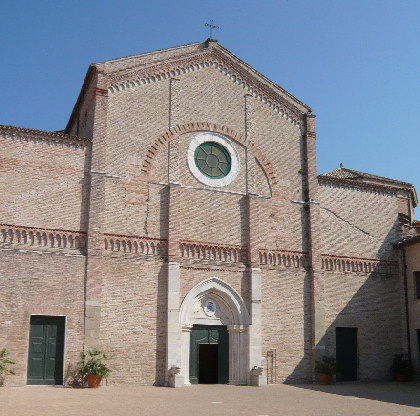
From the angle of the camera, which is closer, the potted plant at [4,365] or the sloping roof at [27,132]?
the potted plant at [4,365]

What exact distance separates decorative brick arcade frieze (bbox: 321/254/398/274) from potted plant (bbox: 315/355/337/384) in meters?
3.29

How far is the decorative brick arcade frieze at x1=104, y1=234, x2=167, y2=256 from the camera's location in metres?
18.3

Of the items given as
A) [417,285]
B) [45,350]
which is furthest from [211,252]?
[417,285]

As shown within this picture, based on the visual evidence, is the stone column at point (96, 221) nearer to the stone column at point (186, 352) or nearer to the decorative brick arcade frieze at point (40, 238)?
the decorative brick arcade frieze at point (40, 238)

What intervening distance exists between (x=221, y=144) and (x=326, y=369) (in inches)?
339

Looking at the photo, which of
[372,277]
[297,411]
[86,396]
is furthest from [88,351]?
[372,277]

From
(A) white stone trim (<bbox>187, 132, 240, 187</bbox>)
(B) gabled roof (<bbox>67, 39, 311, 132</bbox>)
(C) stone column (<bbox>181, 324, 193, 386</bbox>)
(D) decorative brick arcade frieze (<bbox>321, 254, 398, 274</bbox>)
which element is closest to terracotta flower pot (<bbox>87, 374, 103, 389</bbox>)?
(C) stone column (<bbox>181, 324, 193, 386</bbox>)

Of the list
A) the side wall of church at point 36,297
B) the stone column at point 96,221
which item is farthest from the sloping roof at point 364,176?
the side wall of church at point 36,297

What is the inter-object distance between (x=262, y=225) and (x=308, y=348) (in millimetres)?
4571

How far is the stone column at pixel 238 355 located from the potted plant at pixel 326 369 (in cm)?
266

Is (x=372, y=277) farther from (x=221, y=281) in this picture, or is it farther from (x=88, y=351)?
(x=88, y=351)

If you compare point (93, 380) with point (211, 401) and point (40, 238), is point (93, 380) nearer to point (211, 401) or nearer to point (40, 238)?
point (211, 401)

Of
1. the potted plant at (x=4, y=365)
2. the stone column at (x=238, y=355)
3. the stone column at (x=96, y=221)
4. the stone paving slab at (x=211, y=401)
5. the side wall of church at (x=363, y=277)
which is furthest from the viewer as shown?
the side wall of church at (x=363, y=277)

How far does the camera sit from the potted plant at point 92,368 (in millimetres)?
16766
